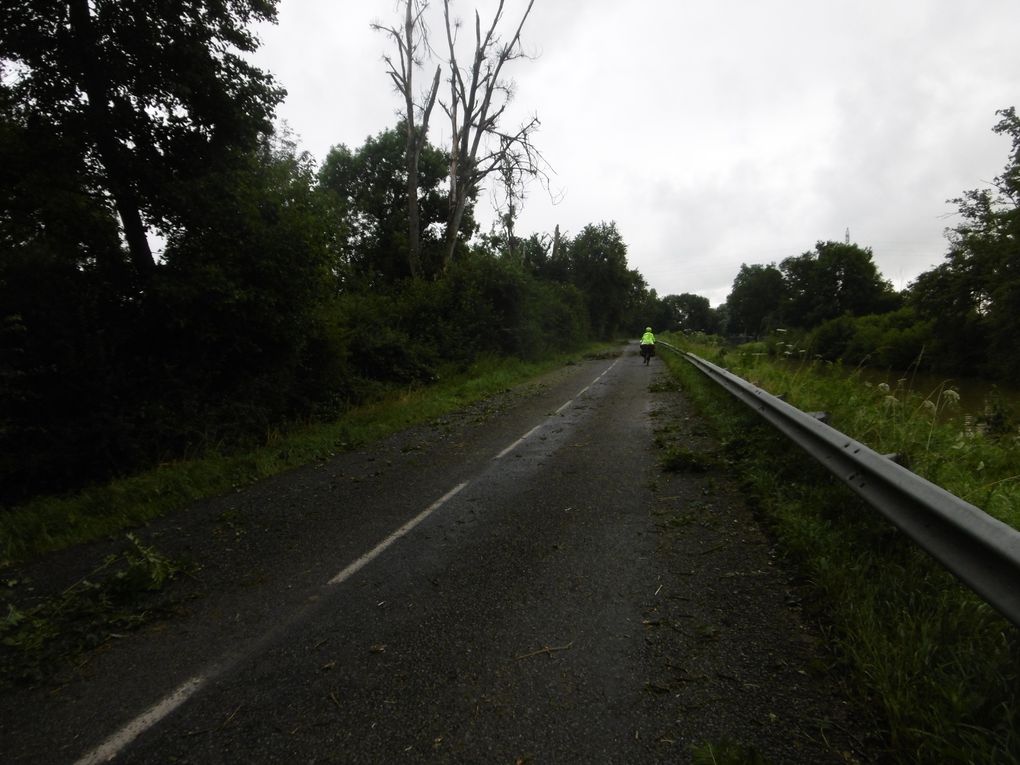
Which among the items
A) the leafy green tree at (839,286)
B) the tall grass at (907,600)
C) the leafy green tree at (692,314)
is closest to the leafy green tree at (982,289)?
the tall grass at (907,600)

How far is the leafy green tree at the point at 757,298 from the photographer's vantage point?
96000 mm

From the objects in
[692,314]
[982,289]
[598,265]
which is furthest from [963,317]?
[692,314]

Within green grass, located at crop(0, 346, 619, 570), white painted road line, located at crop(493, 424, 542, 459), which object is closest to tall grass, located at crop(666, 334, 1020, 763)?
white painted road line, located at crop(493, 424, 542, 459)

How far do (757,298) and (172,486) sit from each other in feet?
357

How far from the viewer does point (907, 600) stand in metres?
2.54

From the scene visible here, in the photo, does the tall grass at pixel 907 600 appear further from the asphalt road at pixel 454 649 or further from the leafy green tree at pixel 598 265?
the leafy green tree at pixel 598 265

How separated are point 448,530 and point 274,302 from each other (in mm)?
5758

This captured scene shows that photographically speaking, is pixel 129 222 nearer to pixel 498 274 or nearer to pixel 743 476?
pixel 743 476

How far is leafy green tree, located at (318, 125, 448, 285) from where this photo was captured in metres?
26.9

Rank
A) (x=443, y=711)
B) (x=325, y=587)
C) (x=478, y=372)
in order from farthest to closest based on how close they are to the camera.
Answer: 1. (x=478, y=372)
2. (x=325, y=587)
3. (x=443, y=711)

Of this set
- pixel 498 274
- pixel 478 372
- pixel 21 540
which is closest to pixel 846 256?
pixel 498 274

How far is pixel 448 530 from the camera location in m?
4.41

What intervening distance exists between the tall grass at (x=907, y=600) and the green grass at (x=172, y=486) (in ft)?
19.7

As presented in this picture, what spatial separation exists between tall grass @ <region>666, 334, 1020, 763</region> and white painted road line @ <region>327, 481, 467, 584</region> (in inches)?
119
